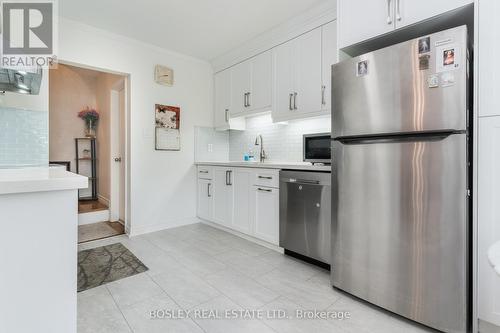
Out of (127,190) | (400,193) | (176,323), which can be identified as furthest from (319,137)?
(127,190)

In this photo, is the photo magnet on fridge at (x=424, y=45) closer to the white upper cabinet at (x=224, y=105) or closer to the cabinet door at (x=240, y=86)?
the cabinet door at (x=240, y=86)

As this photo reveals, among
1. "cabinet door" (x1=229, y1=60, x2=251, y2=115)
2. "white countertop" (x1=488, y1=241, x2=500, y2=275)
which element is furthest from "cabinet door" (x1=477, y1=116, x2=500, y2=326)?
"cabinet door" (x1=229, y1=60, x2=251, y2=115)

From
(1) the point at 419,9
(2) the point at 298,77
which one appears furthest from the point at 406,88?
(2) the point at 298,77

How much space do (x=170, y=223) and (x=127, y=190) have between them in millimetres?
751

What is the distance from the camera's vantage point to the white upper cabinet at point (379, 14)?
58.4 inches

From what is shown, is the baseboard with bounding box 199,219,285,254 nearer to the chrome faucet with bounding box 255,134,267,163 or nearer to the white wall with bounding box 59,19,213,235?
the white wall with bounding box 59,19,213,235

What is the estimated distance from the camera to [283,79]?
9.62 ft

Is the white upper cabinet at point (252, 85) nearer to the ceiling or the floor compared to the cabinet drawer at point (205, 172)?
nearer to the ceiling

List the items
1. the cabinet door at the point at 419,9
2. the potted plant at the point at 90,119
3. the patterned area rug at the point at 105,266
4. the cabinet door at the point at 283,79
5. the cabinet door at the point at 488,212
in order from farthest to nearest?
the potted plant at the point at 90,119 < the cabinet door at the point at 283,79 < the patterned area rug at the point at 105,266 < the cabinet door at the point at 419,9 < the cabinet door at the point at 488,212

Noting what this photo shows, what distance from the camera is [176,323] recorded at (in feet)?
4.98

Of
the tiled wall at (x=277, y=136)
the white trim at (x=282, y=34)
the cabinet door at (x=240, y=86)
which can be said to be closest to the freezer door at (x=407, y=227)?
the tiled wall at (x=277, y=136)

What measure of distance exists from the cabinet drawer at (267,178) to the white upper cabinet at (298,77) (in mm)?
697

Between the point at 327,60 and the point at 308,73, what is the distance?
0.24 m

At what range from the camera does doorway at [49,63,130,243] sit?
3.95m
